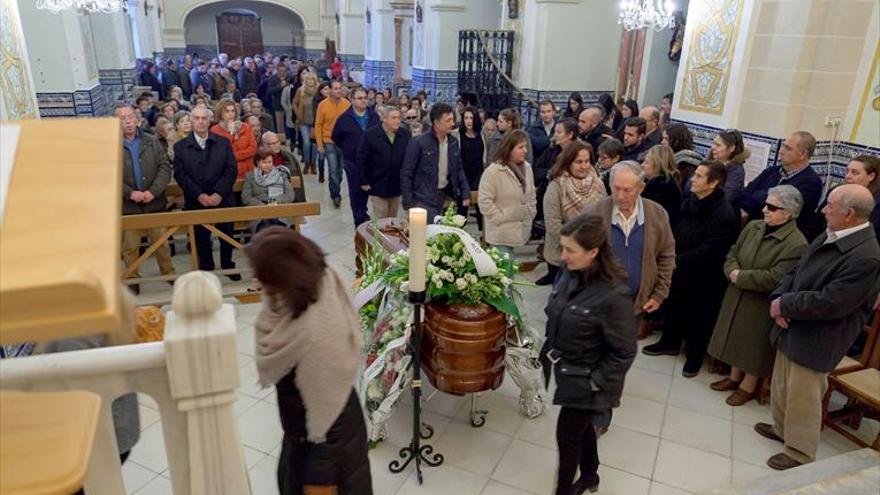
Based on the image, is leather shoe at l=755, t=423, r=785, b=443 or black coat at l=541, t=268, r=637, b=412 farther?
leather shoe at l=755, t=423, r=785, b=443

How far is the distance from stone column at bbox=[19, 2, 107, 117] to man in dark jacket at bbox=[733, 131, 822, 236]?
610cm

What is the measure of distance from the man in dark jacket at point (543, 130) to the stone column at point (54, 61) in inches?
180

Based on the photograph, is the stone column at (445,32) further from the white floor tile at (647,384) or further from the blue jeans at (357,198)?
the white floor tile at (647,384)

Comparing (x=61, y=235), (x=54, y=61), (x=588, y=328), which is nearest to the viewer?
(x=61, y=235)

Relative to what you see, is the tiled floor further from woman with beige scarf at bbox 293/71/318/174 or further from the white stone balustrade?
woman with beige scarf at bbox 293/71/318/174

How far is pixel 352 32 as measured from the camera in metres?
18.7

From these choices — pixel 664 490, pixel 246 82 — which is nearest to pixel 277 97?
pixel 246 82

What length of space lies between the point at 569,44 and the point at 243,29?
60.0 ft

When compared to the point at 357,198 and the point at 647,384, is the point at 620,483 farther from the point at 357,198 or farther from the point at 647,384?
the point at 357,198

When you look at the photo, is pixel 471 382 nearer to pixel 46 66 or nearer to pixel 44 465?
pixel 44 465

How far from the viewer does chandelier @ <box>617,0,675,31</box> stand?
6.46 m

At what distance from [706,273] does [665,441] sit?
1151 millimetres

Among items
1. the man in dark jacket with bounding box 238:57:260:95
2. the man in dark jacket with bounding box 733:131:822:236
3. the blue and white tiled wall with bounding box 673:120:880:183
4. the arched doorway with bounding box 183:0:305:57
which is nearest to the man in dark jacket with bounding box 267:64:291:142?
the man in dark jacket with bounding box 238:57:260:95

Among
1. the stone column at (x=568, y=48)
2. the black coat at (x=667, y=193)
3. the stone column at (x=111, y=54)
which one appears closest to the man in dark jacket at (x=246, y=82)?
the stone column at (x=111, y=54)
